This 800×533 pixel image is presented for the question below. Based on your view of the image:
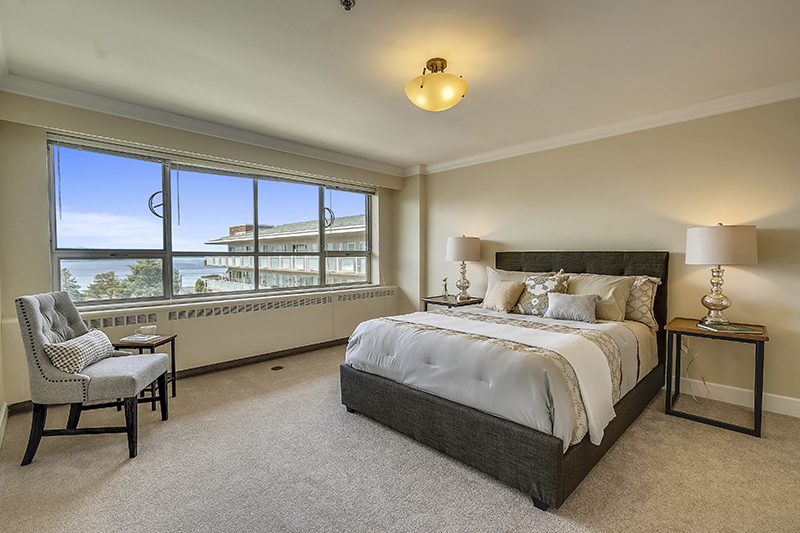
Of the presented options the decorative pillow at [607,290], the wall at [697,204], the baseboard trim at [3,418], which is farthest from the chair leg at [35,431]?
the wall at [697,204]

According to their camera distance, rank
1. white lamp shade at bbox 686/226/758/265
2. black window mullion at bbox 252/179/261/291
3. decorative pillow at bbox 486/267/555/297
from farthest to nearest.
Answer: black window mullion at bbox 252/179/261/291, decorative pillow at bbox 486/267/555/297, white lamp shade at bbox 686/226/758/265

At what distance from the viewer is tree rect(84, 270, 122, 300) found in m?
3.34

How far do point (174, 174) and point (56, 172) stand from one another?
90cm

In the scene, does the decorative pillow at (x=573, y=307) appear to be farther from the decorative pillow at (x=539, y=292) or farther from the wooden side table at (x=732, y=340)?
the wooden side table at (x=732, y=340)

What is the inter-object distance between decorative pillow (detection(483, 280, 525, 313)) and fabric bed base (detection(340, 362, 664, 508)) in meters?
1.21

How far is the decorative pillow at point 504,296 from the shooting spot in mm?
3562

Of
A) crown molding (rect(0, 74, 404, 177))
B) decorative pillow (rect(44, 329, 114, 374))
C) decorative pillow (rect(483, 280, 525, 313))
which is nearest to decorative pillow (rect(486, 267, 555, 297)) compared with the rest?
decorative pillow (rect(483, 280, 525, 313))

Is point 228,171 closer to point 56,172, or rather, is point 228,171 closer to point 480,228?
point 56,172

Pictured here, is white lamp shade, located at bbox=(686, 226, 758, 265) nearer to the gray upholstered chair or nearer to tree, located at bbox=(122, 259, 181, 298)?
the gray upholstered chair

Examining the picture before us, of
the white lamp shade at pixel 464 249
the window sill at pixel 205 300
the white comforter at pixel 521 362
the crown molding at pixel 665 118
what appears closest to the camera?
the white comforter at pixel 521 362

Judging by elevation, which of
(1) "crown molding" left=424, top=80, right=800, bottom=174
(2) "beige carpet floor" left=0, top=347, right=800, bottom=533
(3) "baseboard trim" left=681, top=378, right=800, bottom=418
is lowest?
(2) "beige carpet floor" left=0, top=347, right=800, bottom=533

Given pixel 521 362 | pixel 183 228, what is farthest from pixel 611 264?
pixel 183 228

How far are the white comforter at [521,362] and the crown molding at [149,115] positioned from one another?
2.48 m

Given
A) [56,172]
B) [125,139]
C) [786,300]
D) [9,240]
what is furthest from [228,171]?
[786,300]
